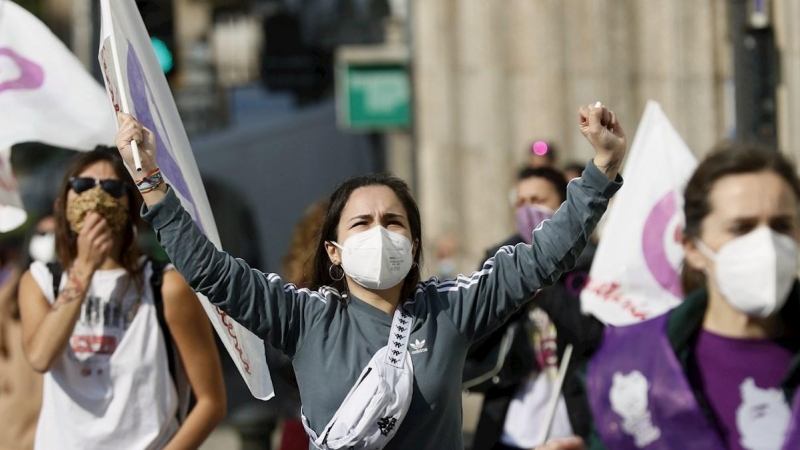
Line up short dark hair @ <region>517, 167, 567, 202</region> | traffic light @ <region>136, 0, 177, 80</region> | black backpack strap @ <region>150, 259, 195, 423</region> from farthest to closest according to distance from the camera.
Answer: traffic light @ <region>136, 0, 177, 80</region>
short dark hair @ <region>517, 167, 567, 202</region>
black backpack strap @ <region>150, 259, 195, 423</region>

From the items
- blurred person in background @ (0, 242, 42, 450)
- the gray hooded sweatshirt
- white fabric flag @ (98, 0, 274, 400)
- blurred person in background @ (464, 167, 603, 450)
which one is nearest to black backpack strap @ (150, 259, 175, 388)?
white fabric flag @ (98, 0, 274, 400)

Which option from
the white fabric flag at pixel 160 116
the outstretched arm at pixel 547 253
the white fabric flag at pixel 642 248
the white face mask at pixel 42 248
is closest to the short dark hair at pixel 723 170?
the outstretched arm at pixel 547 253

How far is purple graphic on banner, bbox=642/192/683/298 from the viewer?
566 centimetres

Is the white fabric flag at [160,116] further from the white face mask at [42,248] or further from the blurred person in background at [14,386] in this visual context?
the white face mask at [42,248]

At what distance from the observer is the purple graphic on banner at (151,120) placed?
409 cm

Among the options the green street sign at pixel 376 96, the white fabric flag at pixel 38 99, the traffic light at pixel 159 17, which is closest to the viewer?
the white fabric flag at pixel 38 99

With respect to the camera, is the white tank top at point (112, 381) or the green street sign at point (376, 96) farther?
the green street sign at point (376, 96)

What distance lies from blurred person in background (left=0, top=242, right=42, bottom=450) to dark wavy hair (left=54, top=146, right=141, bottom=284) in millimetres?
739

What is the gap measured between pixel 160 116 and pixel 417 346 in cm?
111

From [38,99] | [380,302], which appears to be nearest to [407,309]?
[380,302]

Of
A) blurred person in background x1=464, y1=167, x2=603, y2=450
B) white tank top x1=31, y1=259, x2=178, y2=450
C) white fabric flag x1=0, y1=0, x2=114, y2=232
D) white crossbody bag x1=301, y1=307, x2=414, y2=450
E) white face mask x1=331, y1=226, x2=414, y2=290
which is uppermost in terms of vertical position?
white fabric flag x1=0, y1=0, x2=114, y2=232

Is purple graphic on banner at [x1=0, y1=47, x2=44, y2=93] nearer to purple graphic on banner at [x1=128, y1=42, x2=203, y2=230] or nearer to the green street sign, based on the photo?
purple graphic on banner at [x1=128, y1=42, x2=203, y2=230]

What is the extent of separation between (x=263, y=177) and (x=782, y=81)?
835cm

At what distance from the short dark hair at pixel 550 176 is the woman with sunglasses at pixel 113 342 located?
213 centimetres
